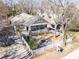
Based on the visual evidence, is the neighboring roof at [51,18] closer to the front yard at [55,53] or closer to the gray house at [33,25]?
the gray house at [33,25]

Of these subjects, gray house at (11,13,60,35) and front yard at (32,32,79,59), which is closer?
front yard at (32,32,79,59)

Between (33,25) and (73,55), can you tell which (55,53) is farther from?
(33,25)

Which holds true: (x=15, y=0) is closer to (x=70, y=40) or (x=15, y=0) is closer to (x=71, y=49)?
(x=70, y=40)

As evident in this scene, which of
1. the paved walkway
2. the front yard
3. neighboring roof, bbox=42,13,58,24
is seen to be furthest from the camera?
neighboring roof, bbox=42,13,58,24

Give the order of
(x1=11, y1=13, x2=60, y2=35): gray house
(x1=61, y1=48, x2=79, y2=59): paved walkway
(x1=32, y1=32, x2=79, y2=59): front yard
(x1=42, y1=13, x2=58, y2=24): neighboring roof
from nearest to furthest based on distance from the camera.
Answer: (x1=61, y1=48, x2=79, y2=59): paved walkway → (x1=32, y1=32, x2=79, y2=59): front yard → (x1=11, y1=13, x2=60, y2=35): gray house → (x1=42, y1=13, x2=58, y2=24): neighboring roof

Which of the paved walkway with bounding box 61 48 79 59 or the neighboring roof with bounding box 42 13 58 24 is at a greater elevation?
the neighboring roof with bounding box 42 13 58 24

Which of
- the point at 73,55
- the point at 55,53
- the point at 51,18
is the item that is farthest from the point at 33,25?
the point at 73,55

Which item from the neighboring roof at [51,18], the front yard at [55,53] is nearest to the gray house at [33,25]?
the neighboring roof at [51,18]

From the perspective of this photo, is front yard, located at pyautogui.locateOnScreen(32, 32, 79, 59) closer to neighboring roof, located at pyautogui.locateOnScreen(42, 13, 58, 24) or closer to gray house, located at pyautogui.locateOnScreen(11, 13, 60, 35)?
gray house, located at pyautogui.locateOnScreen(11, 13, 60, 35)

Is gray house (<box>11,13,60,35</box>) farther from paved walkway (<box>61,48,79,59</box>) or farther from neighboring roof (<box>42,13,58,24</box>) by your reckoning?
paved walkway (<box>61,48,79,59</box>)

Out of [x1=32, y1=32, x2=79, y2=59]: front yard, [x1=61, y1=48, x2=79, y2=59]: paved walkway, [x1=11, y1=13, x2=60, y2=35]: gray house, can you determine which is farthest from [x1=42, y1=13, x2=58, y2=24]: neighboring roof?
[x1=61, y1=48, x2=79, y2=59]: paved walkway

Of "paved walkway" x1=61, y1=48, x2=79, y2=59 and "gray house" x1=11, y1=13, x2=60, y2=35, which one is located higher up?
"gray house" x1=11, y1=13, x2=60, y2=35

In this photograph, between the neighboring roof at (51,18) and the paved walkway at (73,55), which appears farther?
the neighboring roof at (51,18)
